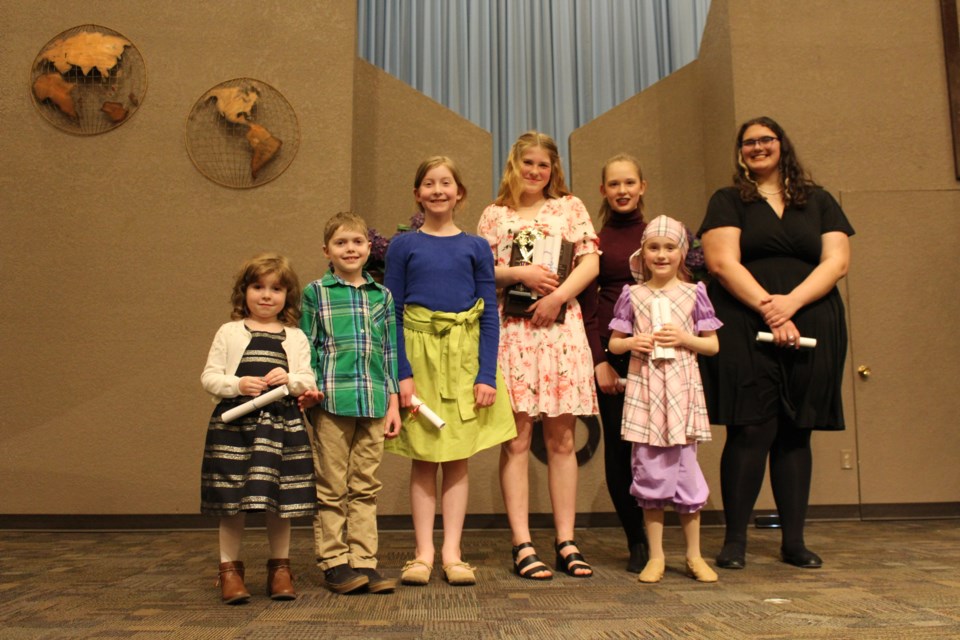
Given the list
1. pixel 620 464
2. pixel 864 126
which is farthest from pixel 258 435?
pixel 864 126

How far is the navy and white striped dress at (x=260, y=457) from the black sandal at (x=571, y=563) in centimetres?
80

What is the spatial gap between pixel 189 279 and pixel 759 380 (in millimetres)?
2779

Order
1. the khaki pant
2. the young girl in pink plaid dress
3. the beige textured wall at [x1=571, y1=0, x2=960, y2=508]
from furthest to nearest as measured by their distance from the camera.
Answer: the beige textured wall at [x1=571, y1=0, x2=960, y2=508] → the young girl in pink plaid dress → the khaki pant

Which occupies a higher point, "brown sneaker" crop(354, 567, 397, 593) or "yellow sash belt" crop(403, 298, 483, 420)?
"yellow sash belt" crop(403, 298, 483, 420)

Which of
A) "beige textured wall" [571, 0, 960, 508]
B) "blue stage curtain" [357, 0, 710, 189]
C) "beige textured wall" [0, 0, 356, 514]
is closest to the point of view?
"beige textured wall" [0, 0, 356, 514]

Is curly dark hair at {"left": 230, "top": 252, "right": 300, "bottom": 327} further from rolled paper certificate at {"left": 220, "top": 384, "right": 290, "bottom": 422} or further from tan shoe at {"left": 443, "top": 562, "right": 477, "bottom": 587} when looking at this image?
tan shoe at {"left": 443, "top": 562, "right": 477, "bottom": 587}

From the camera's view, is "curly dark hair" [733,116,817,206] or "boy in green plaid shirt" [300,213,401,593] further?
"curly dark hair" [733,116,817,206]

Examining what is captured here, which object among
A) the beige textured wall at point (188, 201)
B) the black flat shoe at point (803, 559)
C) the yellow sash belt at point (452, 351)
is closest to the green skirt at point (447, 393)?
the yellow sash belt at point (452, 351)

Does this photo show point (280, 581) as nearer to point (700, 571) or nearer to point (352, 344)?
point (352, 344)

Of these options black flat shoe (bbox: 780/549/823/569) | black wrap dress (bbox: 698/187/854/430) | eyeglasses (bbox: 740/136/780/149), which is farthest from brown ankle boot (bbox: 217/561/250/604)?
eyeglasses (bbox: 740/136/780/149)

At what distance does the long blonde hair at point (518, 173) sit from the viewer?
8.41ft

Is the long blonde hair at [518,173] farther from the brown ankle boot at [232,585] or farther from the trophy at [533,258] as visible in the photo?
the brown ankle boot at [232,585]

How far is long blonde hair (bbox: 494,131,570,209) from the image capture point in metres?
2.56

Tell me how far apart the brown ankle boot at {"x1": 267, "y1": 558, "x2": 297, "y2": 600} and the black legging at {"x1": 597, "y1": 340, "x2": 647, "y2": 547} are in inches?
41.9
